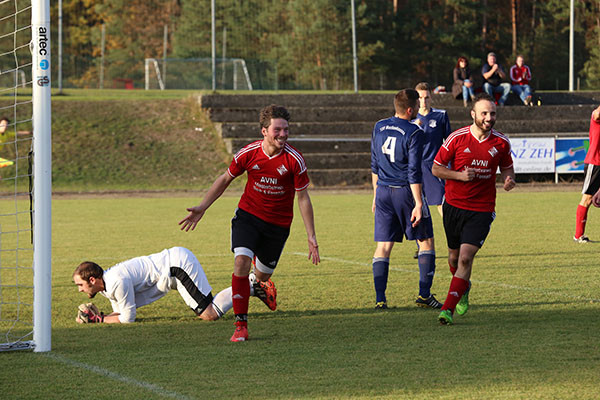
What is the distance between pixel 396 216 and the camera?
8516 mm

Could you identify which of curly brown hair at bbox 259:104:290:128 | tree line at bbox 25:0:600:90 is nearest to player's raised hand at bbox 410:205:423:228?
curly brown hair at bbox 259:104:290:128

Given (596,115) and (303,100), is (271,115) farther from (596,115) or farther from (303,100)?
(303,100)

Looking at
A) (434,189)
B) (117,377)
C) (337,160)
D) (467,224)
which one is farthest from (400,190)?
(337,160)

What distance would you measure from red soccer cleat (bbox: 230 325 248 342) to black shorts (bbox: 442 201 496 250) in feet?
6.78

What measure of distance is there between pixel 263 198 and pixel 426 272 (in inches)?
80.2

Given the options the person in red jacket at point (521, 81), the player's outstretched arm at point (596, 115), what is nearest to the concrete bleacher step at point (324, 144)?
the person in red jacket at point (521, 81)

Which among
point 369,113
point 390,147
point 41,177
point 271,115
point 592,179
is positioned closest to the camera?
point 41,177

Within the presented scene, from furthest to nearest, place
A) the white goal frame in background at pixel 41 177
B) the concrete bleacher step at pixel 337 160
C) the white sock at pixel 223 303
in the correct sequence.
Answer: the concrete bleacher step at pixel 337 160
the white sock at pixel 223 303
the white goal frame in background at pixel 41 177

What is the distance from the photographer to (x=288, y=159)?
23.6ft

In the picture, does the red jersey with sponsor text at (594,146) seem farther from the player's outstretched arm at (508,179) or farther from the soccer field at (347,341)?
the player's outstretched arm at (508,179)

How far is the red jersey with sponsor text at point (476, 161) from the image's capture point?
24.6 ft

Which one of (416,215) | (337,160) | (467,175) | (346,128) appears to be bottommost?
(416,215)

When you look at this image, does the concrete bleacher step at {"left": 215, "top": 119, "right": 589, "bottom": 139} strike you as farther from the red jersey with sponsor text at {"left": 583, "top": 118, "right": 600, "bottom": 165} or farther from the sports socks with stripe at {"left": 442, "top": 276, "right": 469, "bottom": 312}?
the sports socks with stripe at {"left": 442, "top": 276, "right": 469, "bottom": 312}

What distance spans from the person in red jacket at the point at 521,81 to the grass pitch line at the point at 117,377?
2718 cm
